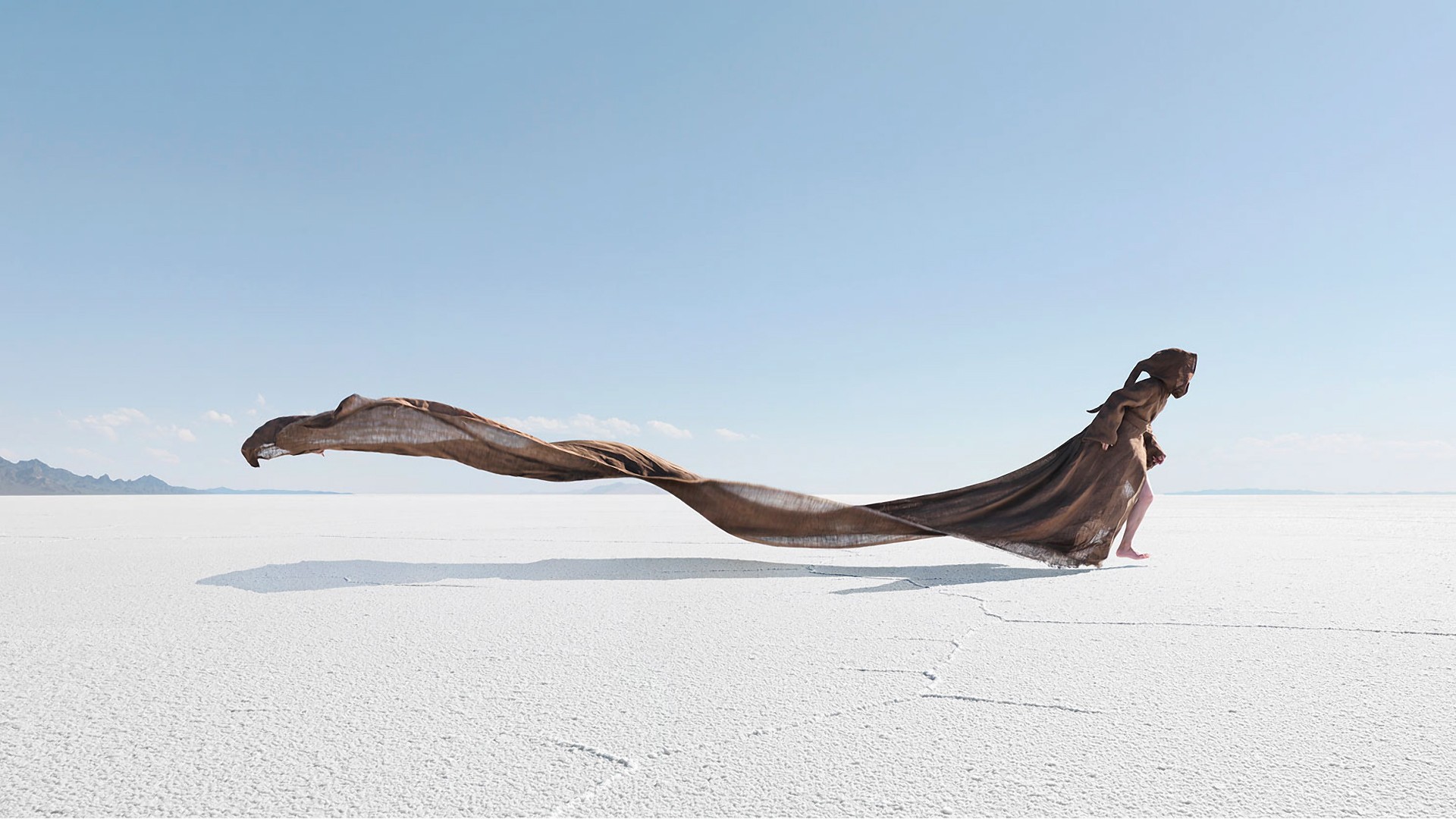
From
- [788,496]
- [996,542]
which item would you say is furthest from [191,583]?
[996,542]

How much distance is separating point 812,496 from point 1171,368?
7.27ft

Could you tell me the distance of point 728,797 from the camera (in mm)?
1438

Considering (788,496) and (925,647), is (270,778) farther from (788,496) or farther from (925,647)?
(788,496)

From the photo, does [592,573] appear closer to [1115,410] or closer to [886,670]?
[886,670]

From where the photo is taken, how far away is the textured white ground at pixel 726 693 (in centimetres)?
149

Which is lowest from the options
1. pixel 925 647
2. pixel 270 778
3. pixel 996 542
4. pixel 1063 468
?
pixel 270 778

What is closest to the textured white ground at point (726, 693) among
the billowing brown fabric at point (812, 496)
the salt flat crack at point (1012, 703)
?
the salt flat crack at point (1012, 703)

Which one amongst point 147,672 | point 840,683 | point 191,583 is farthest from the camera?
point 191,583

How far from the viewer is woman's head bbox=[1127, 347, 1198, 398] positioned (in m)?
4.86

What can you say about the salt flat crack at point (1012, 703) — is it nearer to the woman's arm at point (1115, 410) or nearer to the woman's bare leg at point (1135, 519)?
the woman's arm at point (1115, 410)

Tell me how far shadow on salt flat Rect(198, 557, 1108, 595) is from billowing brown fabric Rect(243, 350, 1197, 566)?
0.20 meters

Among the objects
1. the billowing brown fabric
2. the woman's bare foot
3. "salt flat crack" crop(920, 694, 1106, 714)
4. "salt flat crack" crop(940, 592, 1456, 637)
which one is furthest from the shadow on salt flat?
"salt flat crack" crop(920, 694, 1106, 714)

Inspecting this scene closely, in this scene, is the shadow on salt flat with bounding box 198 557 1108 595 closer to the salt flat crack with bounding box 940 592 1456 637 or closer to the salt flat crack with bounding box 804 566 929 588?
the salt flat crack with bounding box 804 566 929 588

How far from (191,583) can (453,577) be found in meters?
1.25
